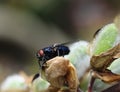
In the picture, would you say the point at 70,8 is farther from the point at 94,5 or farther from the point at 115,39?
the point at 115,39

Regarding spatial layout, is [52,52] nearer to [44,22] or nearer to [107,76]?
[107,76]

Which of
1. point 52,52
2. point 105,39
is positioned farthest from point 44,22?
point 105,39

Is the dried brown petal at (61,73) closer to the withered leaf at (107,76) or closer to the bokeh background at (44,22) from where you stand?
the withered leaf at (107,76)

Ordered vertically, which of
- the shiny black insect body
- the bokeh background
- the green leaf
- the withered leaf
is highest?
the bokeh background

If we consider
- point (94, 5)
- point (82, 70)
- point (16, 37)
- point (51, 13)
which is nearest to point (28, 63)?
point (16, 37)

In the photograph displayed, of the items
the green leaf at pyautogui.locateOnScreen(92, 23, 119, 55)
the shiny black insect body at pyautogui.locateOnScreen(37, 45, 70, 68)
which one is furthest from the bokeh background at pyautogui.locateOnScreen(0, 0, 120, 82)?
the green leaf at pyautogui.locateOnScreen(92, 23, 119, 55)

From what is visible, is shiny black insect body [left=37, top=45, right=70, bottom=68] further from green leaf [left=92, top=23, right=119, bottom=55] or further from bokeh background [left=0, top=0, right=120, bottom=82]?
bokeh background [left=0, top=0, right=120, bottom=82]

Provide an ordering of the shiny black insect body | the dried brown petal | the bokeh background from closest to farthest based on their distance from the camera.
Result: the dried brown petal
the shiny black insect body
the bokeh background

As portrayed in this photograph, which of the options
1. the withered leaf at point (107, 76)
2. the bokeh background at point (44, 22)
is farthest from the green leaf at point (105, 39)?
the bokeh background at point (44, 22)
